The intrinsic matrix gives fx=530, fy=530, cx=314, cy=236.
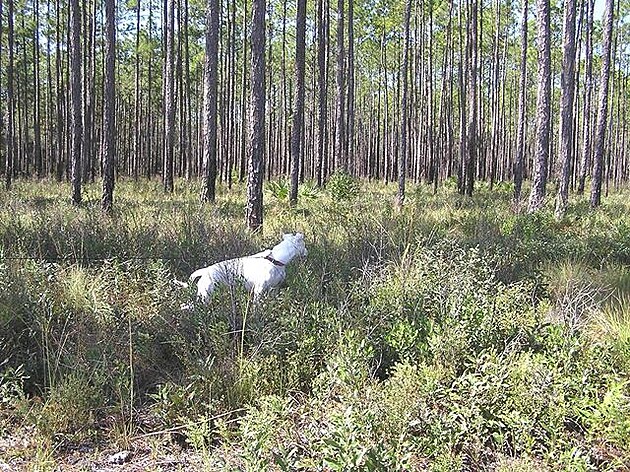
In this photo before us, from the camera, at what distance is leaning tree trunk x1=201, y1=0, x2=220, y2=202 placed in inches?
484

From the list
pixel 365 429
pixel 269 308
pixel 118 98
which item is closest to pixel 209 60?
pixel 269 308

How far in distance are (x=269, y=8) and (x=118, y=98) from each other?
12496mm

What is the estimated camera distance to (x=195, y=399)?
3277mm

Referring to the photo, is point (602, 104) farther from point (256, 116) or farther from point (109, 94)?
point (109, 94)

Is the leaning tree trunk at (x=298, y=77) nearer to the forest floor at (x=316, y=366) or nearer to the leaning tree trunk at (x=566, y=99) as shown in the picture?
the leaning tree trunk at (x=566, y=99)

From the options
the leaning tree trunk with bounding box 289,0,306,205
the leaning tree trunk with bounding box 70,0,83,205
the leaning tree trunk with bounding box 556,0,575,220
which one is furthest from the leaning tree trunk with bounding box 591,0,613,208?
the leaning tree trunk with bounding box 70,0,83,205

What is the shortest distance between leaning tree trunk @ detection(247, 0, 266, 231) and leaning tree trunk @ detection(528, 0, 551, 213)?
5.34 metres

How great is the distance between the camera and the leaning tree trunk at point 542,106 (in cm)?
984

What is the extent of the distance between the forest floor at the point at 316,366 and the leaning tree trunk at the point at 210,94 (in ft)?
23.1

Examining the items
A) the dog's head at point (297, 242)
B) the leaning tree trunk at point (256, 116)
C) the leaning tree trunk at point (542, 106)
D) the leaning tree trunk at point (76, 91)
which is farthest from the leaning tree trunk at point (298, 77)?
the dog's head at point (297, 242)

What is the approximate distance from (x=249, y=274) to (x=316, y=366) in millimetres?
1246

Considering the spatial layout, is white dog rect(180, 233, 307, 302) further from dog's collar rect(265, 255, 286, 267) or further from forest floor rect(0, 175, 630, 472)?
forest floor rect(0, 175, 630, 472)

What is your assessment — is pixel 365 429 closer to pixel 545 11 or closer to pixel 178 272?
pixel 178 272

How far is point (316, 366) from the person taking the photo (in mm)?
3697
